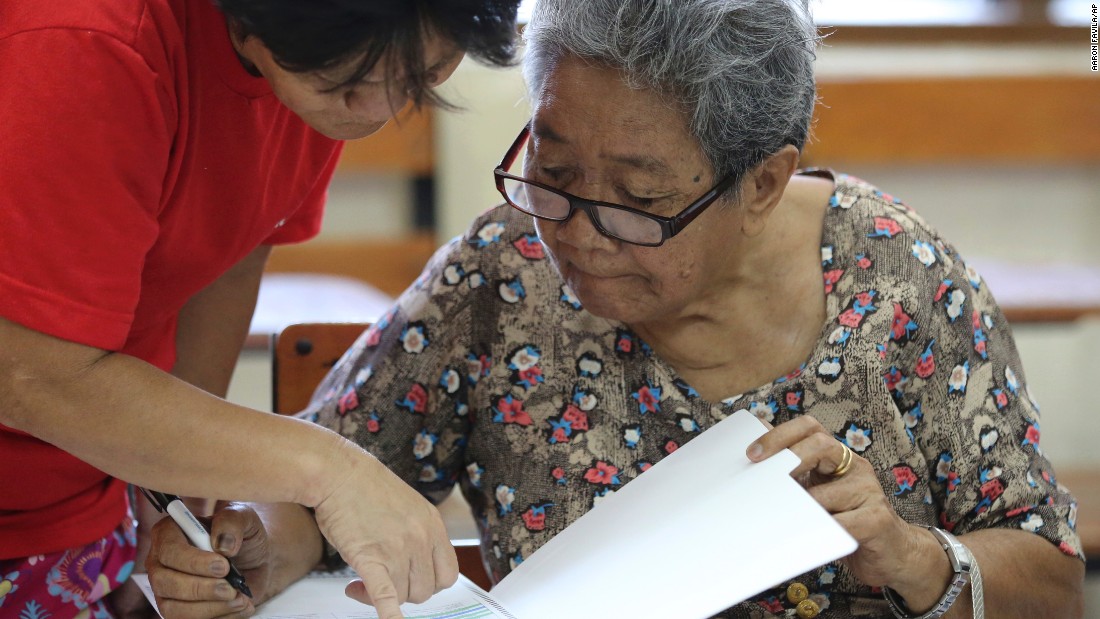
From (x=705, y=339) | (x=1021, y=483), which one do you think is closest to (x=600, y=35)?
(x=705, y=339)

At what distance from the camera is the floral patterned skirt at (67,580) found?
1240mm

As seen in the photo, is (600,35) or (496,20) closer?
(496,20)

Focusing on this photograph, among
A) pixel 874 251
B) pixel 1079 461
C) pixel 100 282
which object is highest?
pixel 100 282

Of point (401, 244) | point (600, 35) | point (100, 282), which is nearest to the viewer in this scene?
point (100, 282)

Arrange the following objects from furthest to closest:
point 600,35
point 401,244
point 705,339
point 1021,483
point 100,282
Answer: point 401,244
point 705,339
point 1021,483
point 600,35
point 100,282

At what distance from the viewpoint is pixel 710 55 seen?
3.92ft

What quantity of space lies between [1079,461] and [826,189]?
7.22 ft

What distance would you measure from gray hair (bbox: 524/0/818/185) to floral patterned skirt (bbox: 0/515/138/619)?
72cm

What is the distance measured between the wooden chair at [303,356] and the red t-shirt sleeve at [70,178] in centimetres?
70

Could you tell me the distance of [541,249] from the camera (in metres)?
1.49

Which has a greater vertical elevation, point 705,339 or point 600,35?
point 600,35

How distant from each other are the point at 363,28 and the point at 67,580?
0.77 m

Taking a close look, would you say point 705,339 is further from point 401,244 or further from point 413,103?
point 401,244

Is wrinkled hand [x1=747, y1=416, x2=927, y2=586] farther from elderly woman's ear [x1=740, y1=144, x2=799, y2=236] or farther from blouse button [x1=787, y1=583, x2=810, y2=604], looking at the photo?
elderly woman's ear [x1=740, y1=144, x2=799, y2=236]
